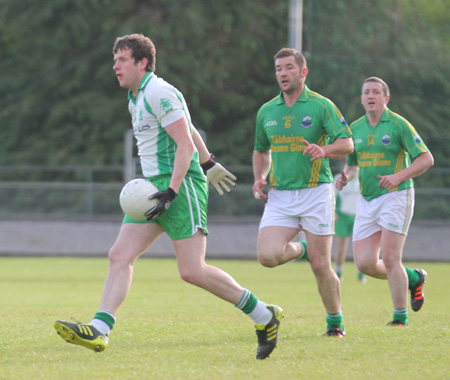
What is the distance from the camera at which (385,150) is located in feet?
28.6

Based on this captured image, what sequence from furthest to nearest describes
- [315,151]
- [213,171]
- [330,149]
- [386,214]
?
1. [386,214]
2. [330,149]
3. [315,151]
4. [213,171]

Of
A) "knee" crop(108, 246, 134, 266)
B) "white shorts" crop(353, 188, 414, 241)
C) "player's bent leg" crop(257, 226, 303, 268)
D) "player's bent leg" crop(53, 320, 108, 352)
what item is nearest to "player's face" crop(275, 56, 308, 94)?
"player's bent leg" crop(257, 226, 303, 268)

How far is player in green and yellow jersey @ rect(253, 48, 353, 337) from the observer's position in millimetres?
7602

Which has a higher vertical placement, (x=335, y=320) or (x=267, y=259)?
(x=267, y=259)

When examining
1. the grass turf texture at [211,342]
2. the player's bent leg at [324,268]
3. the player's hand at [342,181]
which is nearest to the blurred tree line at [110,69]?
the grass turf texture at [211,342]

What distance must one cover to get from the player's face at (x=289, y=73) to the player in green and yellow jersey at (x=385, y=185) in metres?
1.37

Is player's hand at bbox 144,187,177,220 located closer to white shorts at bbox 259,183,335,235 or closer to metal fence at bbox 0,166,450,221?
white shorts at bbox 259,183,335,235

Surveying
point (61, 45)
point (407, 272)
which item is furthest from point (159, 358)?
point (61, 45)

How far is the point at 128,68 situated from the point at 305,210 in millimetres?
2106

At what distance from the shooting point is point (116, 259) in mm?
6496

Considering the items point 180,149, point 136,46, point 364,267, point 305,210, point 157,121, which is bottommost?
point 364,267

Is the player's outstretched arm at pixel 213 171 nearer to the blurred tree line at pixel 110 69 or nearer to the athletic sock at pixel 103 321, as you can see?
the athletic sock at pixel 103 321

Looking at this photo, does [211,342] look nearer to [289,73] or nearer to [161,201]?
[161,201]

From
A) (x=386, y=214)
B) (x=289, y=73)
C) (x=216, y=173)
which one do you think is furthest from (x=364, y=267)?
(x=216, y=173)
